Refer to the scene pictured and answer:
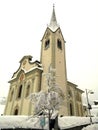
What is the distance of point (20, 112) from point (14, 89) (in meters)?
7.05

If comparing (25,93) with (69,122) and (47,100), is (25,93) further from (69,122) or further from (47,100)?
(47,100)

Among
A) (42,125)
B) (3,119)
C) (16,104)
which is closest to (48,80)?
(42,125)

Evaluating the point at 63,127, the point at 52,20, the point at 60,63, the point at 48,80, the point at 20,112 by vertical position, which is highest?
the point at 52,20

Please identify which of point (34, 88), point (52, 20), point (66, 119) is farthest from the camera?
point (52, 20)

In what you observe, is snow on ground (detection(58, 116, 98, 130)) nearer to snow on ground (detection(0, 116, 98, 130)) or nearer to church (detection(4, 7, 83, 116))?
snow on ground (detection(0, 116, 98, 130))

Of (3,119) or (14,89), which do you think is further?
(14,89)

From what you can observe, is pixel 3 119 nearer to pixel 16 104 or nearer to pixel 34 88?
pixel 34 88

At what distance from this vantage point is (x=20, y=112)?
2792cm

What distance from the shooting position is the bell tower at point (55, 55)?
2895cm

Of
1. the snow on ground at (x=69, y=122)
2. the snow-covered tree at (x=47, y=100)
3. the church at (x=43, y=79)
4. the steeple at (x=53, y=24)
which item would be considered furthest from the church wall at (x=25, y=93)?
the steeple at (x=53, y=24)

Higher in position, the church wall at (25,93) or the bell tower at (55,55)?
the bell tower at (55,55)

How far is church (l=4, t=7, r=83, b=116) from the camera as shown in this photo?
92.7 feet

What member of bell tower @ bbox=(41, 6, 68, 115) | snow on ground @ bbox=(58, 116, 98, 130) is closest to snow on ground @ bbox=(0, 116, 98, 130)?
snow on ground @ bbox=(58, 116, 98, 130)

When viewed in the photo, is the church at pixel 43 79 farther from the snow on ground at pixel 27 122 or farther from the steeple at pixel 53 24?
the snow on ground at pixel 27 122
